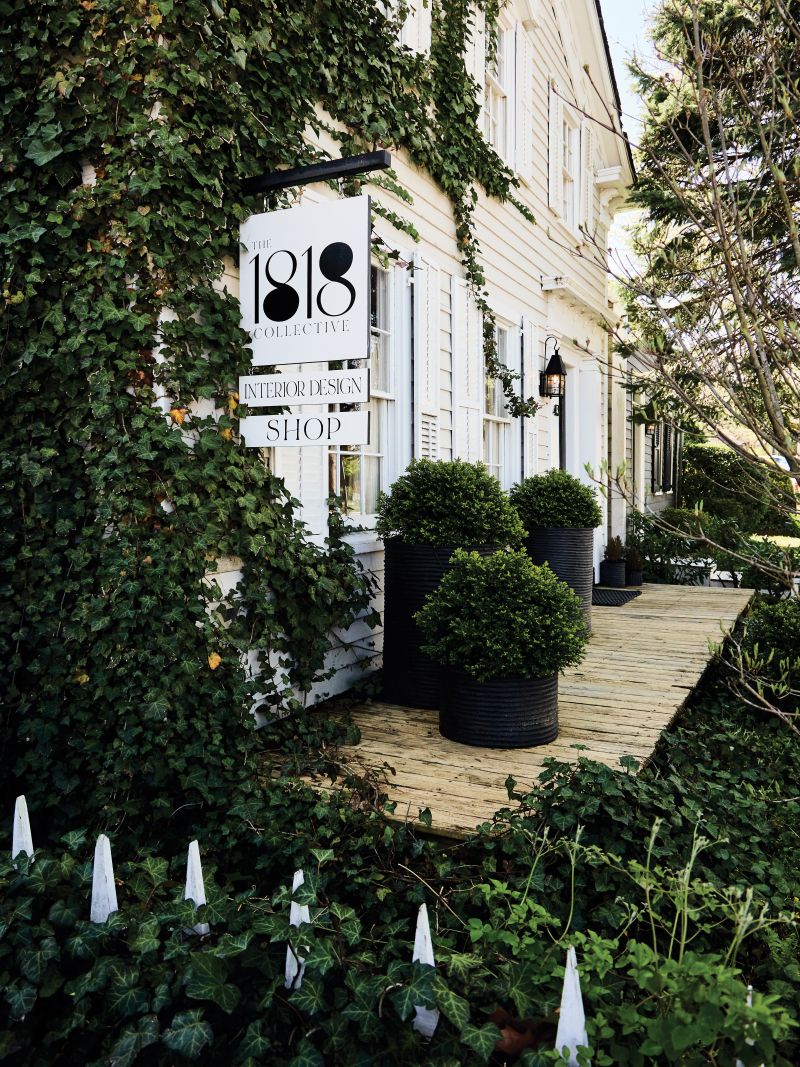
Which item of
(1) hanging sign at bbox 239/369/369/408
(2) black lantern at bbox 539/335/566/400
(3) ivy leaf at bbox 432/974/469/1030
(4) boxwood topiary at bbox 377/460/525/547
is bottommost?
(3) ivy leaf at bbox 432/974/469/1030

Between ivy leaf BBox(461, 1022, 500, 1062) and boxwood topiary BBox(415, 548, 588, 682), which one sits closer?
ivy leaf BBox(461, 1022, 500, 1062)

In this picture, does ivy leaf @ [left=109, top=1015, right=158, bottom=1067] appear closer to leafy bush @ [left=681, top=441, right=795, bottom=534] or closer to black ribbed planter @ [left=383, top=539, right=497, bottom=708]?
black ribbed planter @ [left=383, top=539, right=497, bottom=708]

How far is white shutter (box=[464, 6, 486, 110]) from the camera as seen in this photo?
20.8 feet

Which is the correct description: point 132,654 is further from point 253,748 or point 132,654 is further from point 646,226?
point 646,226

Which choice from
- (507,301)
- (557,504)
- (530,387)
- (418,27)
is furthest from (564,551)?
(418,27)

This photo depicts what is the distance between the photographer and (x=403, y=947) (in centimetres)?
224

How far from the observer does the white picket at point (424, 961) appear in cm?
194

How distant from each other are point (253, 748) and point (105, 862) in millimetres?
1172

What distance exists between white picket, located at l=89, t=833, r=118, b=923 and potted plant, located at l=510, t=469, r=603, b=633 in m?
4.35

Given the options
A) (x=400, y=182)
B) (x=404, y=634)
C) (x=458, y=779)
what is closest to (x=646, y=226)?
(x=400, y=182)

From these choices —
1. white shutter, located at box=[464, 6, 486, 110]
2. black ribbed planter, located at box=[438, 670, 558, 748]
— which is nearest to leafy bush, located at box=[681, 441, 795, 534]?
black ribbed planter, located at box=[438, 670, 558, 748]

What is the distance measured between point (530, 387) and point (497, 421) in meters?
0.83

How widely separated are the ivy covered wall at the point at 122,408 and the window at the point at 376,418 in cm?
143

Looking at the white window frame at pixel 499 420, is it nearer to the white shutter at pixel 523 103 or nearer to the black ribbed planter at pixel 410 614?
the white shutter at pixel 523 103
